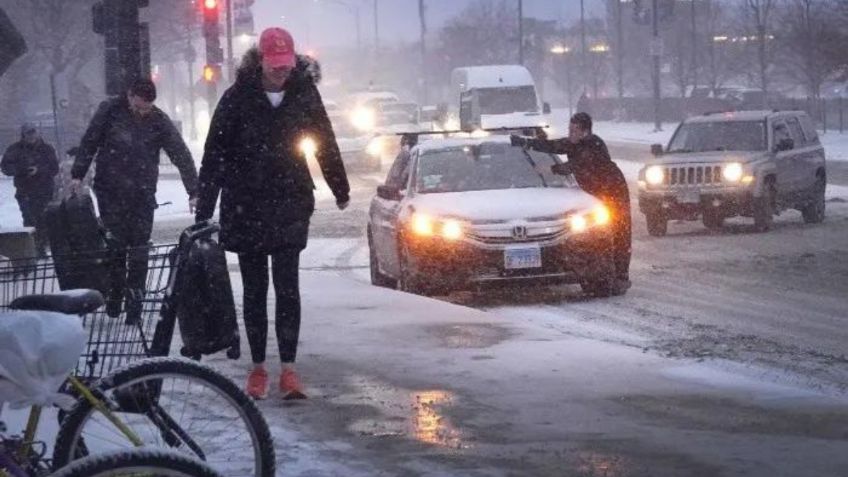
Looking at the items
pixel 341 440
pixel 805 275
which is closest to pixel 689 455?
pixel 341 440

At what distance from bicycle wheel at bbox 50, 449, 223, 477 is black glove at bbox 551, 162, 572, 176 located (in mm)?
11209

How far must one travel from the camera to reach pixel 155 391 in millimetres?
5590

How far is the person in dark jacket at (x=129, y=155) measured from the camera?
11.3 metres

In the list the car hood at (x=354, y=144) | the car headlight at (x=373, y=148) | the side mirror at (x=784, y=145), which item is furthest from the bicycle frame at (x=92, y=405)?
the car headlight at (x=373, y=148)

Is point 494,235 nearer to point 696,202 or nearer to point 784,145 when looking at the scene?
point 696,202

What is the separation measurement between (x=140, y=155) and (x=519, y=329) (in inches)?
117

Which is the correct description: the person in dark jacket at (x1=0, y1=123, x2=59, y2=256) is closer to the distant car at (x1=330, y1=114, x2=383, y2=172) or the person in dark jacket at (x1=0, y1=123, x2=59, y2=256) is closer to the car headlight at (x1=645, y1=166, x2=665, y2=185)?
the car headlight at (x1=645, y1=166, x2=665, y2=185)

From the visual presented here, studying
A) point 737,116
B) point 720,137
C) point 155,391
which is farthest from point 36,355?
point 737,116

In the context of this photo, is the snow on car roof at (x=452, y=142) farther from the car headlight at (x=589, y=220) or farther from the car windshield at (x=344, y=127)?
the car windshield at (x=344, y=127)

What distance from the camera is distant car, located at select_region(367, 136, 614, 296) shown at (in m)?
14.5

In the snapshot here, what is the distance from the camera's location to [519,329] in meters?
11.7

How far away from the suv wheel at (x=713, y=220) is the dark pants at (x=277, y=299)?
14.9 meters

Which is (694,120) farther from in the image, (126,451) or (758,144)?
(126,451)

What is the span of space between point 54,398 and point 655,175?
1884 centimetres
